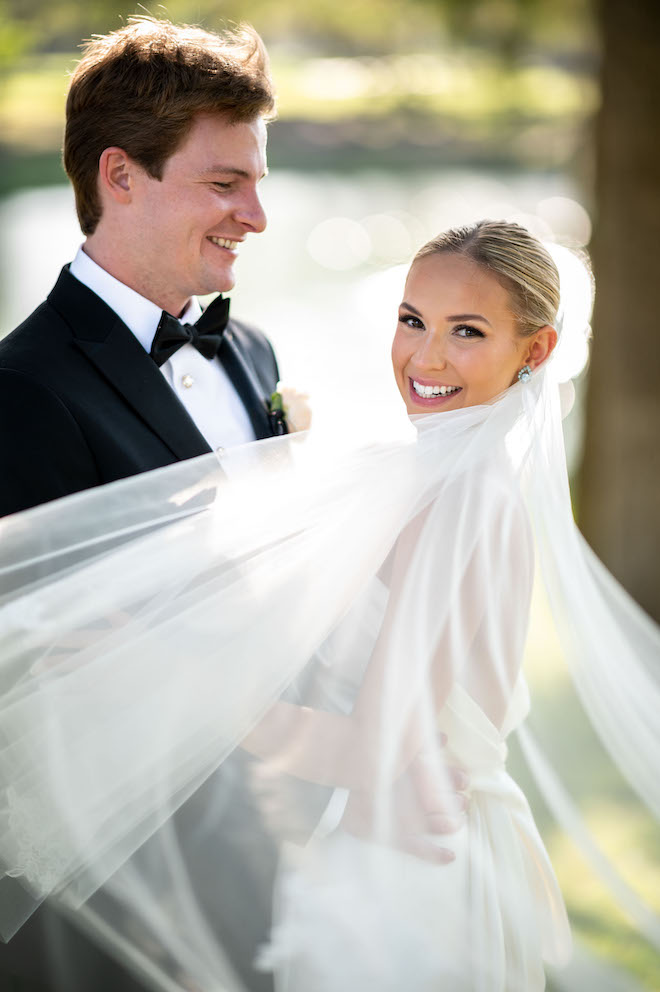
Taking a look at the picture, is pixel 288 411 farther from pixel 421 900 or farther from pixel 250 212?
pixel 421 900

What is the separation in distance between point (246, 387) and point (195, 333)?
7.9 inches

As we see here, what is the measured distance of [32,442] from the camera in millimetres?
2033

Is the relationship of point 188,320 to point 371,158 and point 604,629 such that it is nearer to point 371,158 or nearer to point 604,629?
point 604,629

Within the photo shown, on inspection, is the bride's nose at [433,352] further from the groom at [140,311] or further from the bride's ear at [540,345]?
the groom at [140,311]

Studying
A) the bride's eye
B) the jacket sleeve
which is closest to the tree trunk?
the bride's eye

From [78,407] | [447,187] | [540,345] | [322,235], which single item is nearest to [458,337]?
[540,345]

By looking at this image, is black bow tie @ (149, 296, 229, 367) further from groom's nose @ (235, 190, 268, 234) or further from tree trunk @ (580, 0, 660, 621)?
tree trunk @ (580, 0, 660, 621)

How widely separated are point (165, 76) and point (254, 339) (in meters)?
0.73

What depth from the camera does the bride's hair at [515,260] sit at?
2.13 metres

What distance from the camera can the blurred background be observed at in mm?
3018

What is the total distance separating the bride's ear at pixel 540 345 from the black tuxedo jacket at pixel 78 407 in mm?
727

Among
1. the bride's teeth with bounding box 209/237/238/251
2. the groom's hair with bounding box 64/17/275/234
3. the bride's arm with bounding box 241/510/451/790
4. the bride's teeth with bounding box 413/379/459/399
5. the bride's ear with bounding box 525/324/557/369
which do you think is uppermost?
the groom's hair with bounding box 64/17/275/234

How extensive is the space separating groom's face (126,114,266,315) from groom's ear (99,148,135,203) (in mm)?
22

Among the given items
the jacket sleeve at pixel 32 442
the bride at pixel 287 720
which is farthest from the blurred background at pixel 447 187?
the jacket sleeve at pixel 32 442
